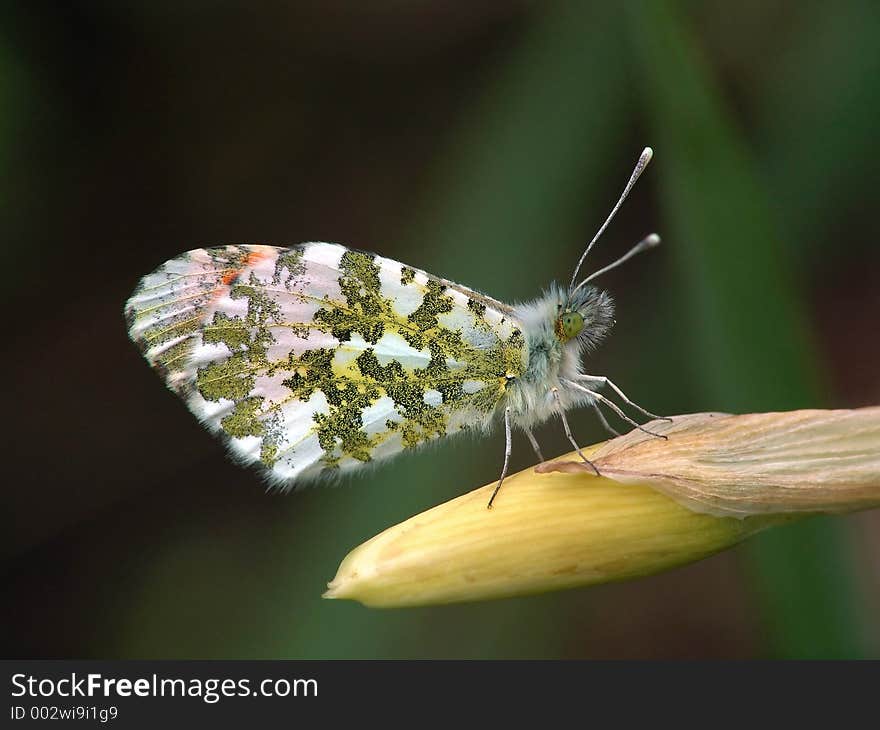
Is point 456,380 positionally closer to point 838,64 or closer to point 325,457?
point 325,457

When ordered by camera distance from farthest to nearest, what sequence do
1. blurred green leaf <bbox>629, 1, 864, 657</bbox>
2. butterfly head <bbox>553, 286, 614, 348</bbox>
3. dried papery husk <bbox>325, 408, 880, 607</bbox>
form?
butterfly head <bbox>553, 286, 614, 348</bbox>, blurred green leaf <bbox>629, 1, 864, 657</bbox>, dried papery husk <bbox>325, 408, 880, 607</bbox>

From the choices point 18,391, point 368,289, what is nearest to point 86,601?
point 18,391

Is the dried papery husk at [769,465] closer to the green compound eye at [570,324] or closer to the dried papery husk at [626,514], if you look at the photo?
the dried papery husk at [626,514]

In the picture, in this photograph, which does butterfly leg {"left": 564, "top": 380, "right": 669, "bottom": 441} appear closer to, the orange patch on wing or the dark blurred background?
Result: the dark blurred background

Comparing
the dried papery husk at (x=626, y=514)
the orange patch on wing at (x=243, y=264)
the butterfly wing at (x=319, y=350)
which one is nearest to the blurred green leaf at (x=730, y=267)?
the butterfly wing at (x=319, y=350)

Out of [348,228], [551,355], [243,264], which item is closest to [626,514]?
[551,355]

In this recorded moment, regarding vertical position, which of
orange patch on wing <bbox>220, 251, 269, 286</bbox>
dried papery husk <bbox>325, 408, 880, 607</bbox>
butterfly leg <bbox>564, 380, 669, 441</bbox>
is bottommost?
dried papery husk <bbox>325, 408, 880, 607</bbox>

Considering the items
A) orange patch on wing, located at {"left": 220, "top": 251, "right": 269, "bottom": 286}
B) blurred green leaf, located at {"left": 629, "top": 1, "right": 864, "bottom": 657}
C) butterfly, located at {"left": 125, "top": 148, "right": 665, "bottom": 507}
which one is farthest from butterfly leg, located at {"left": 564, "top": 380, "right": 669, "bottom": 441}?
orange patch on wing, located at {"left": 220, "top": 251, "right": 269, "bottom": 286}
